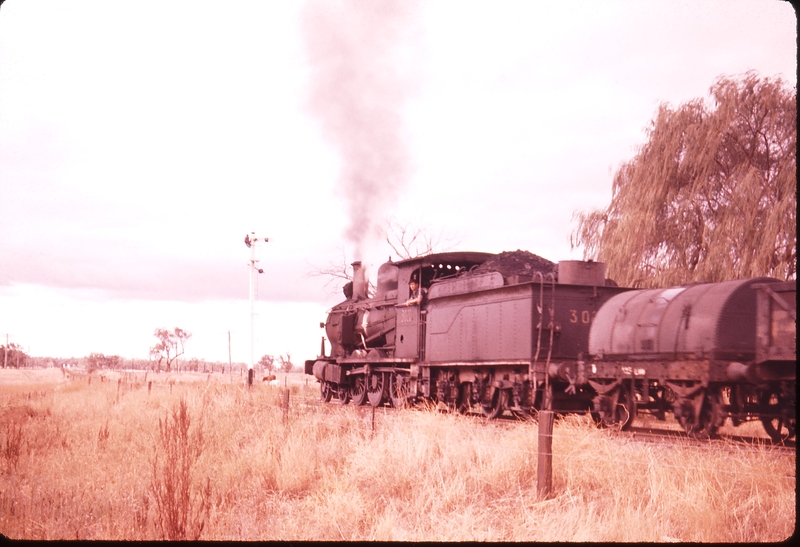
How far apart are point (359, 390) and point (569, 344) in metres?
8.91

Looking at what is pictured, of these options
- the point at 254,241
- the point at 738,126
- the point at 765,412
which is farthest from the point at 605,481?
the point at 254,241

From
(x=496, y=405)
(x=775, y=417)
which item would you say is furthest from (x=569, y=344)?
(x=775, y=417)

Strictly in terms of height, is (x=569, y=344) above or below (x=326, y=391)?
above

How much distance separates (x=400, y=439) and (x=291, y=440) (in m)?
2.04

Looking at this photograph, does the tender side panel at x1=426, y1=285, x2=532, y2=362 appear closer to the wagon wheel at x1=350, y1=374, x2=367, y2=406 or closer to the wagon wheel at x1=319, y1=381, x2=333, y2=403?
the wagon wheel at x1=350, y1=374, x2=367, y2=406

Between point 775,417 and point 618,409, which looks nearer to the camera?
point 775,417

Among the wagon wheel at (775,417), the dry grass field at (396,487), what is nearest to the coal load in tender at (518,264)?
the dry grass field at (396,487)

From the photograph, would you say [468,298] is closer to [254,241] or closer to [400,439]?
[400,439]

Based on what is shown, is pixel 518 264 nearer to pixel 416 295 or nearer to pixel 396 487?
pixel 416 295

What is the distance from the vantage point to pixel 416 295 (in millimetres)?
17703

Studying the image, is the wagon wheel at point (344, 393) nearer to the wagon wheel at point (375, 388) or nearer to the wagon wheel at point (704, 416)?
the wagon wheel at point (375, 388)

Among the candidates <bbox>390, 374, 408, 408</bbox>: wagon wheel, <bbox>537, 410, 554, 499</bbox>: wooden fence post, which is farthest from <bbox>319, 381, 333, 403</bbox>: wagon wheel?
<bbox>537, 410, 554, 499</bbox>: wooden fence post

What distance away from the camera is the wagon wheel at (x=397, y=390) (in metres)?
17.7

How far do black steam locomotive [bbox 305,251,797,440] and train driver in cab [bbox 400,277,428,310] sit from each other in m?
0.14
